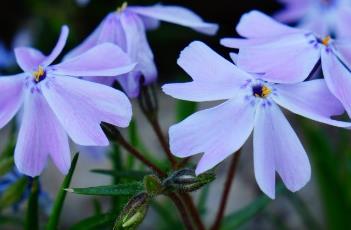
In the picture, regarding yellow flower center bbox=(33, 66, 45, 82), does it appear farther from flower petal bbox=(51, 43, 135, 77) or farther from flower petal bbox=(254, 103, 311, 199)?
flower petal bbox=(254, 103, 311, 199)

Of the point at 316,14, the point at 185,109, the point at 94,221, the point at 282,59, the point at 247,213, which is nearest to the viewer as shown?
the point at 282,59

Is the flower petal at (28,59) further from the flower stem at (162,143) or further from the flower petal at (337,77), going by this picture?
the flower petal at (337,77)

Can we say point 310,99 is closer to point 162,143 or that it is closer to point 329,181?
point 162,143

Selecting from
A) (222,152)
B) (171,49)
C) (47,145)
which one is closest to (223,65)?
(222,152)

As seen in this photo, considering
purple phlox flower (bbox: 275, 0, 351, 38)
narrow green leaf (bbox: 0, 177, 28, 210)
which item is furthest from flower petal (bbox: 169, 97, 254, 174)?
purple phlox flower (bbox: 275, 0, 351, 38)

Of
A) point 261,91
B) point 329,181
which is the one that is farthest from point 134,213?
point 329,181

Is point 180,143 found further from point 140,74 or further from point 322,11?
point 322,11

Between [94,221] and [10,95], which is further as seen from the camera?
[94,221]
